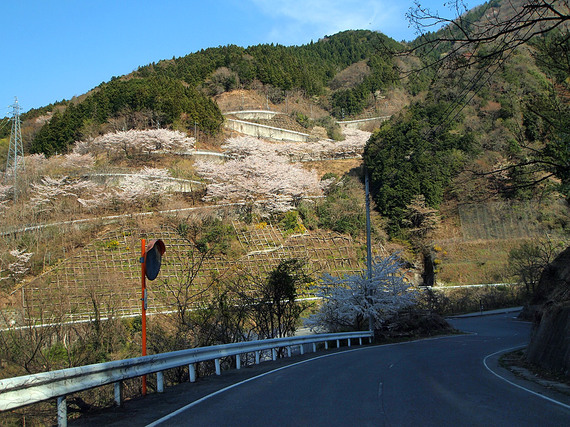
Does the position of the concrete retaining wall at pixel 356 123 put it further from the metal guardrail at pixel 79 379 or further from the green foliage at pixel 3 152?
the metal guardrail at pixel 79 379

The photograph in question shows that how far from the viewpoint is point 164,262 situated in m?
35.0

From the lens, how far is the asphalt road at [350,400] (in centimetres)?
565

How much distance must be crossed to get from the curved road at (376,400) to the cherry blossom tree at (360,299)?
10.6 metres

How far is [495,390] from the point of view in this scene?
8070 mm

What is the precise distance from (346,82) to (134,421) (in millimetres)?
101924

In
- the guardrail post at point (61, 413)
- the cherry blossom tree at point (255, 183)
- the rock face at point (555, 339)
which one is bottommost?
the rock face at point (555, 339)

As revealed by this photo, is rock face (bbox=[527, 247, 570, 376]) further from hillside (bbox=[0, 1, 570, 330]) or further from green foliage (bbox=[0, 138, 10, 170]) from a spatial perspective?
green foliage (bbox=[0, 138, 10, 170])

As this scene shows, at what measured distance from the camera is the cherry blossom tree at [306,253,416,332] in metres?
22.4

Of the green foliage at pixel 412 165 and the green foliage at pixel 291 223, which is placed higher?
the green foliage at pixel 412 165

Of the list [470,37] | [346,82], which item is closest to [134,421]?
[470,37]

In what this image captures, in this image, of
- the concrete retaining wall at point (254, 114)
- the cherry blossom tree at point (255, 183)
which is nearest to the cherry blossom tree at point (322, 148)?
the concrete retaining wall at point (254, 114)

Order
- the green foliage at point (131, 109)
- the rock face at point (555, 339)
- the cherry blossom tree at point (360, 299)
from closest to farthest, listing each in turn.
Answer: the rock face at point (555, 339) < the cherry blossom tree at point (360, 299) < the green foliage at point (131, 109)

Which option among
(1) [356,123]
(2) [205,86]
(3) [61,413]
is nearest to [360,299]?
(3) [61,413]

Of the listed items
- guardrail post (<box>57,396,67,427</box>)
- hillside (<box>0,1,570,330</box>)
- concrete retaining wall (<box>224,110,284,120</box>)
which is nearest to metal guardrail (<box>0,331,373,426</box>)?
guardrail post (<box>57,396,67,427</box>)
